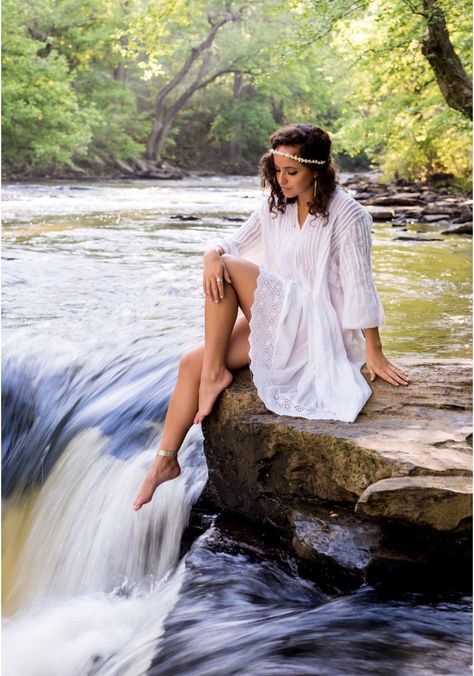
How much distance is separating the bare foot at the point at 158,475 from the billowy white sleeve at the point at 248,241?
3.37 ft

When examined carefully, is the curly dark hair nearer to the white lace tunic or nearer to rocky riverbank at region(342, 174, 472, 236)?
the white lace tunic

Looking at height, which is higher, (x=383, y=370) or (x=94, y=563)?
(x=383, y=370)

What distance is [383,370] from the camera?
3508mm

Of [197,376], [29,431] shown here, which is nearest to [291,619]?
[197,376]

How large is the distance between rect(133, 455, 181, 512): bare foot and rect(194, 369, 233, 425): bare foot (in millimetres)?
248

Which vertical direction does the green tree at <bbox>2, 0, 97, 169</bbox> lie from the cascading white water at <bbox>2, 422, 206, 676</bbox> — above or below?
above

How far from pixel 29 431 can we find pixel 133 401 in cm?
66

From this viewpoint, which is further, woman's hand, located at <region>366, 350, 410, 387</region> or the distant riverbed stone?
the distant riverbed stone

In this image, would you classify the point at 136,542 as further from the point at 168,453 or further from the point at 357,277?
the point at 357,277

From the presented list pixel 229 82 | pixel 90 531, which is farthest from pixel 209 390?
pixel 229 82

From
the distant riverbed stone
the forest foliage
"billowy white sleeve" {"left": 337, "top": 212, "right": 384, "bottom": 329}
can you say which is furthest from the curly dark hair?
the distant riverbed stone

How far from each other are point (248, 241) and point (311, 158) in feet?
1.84

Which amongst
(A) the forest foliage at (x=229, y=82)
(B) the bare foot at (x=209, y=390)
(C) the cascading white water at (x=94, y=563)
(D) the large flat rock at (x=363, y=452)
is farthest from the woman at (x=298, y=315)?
(A) the forest foliage at (x=229, y=82)

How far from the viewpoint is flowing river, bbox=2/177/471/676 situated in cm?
261
